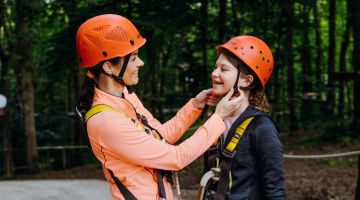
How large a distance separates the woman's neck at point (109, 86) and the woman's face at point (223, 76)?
59 centimetres

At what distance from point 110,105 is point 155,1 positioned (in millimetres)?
5061

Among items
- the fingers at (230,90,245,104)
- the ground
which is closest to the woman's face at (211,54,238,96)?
the fingers at (230,90,245,104)

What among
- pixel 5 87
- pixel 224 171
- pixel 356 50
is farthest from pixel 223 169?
pixel 5 87

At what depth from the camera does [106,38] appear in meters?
2.64

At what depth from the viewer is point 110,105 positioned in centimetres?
259

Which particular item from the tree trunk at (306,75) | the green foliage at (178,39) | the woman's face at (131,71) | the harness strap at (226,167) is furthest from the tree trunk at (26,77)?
the harness strap at (226,167)

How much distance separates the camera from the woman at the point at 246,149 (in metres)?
2.62

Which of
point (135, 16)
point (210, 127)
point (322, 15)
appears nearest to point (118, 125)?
point (210, 127)

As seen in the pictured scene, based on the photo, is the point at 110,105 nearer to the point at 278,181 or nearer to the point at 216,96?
the point at 216,96

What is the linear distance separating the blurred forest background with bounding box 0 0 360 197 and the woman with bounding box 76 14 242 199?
13.6 feet

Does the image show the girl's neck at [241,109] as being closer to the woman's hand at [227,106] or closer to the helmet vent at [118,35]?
the woman's hand at [227,106]

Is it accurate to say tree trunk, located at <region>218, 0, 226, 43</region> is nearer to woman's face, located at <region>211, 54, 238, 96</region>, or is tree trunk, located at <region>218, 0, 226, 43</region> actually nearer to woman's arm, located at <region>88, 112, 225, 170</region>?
woman's face, located at <region>211, 54, 238, 96</region>

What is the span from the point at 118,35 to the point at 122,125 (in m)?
0.53

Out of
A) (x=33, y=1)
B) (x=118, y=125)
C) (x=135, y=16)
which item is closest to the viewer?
(x=118, y=125)
